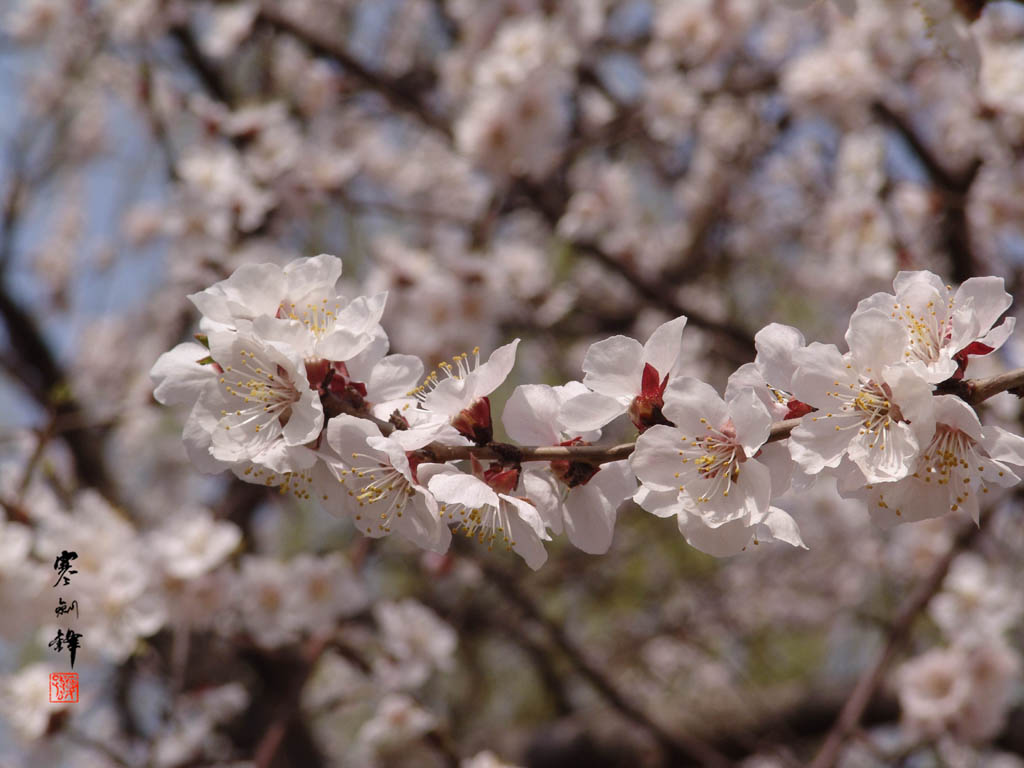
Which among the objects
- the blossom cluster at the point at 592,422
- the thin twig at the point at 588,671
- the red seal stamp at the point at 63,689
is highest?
the blossom cluster at the point at 592,422

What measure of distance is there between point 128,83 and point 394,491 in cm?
398

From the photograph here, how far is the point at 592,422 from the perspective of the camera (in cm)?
100

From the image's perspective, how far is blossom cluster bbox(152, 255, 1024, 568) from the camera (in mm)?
934

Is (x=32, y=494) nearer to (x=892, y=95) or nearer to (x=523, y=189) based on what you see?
(x=523, y=189)

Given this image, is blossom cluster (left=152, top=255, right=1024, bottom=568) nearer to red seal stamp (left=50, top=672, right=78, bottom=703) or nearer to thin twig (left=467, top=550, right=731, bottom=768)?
red seal stamp (left=50, top=672, right=78, bottom=703)

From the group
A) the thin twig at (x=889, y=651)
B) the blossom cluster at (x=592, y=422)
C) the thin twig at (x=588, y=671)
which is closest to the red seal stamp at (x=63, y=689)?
the thin twig at (x=588, y=671)

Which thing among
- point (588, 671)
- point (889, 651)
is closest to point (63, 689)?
point (588, 671)

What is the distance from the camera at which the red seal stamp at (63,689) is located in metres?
1.97

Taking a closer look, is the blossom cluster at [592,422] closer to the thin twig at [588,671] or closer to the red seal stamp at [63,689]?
the red seal stamp at [63,689]

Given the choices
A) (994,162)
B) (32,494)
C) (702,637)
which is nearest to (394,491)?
(32,494)

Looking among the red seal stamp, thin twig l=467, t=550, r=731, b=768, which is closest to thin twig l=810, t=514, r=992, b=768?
thin twig l=467, t=550, r=731, b=768

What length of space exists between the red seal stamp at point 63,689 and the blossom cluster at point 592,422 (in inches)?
49.4

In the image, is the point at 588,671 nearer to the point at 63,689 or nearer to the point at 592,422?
the point at 63,689

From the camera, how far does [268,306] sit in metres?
1.09
